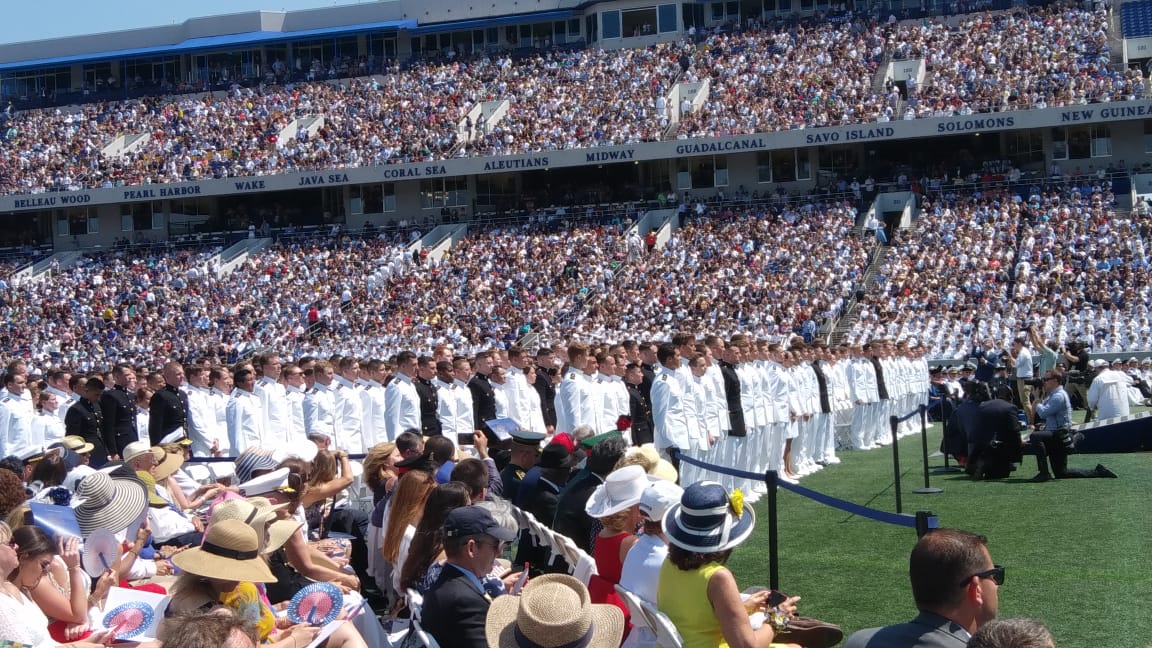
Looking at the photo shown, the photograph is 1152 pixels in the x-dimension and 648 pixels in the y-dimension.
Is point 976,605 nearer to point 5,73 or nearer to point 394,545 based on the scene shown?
point 394,545

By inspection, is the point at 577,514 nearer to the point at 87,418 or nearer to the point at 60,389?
the point at 87,418

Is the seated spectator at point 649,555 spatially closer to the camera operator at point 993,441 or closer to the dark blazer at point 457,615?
the dark blazer at point 457,615

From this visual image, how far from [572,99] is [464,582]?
140ft

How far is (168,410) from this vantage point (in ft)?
43.4

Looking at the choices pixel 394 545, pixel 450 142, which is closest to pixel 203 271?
pixel 450 142

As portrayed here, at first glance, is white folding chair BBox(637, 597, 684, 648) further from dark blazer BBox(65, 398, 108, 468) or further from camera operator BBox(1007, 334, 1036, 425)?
camera operator BBox(1007, 334, 1036, 425)

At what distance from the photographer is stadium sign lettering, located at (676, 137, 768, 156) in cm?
4150

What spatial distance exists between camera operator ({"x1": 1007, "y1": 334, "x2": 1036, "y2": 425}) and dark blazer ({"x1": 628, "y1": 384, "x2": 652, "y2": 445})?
10.9m

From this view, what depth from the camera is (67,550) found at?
19.0 ft

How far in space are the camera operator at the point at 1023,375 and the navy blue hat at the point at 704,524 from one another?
18101mm

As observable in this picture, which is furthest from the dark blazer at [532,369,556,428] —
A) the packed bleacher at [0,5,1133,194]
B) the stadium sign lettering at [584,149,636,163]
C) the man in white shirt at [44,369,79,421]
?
the stadium sign lettering at [584,149,636,163]

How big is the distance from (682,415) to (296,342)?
2744 cm

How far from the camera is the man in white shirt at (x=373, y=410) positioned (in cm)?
1438

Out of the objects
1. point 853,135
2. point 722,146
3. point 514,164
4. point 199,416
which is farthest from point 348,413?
point 514,164
